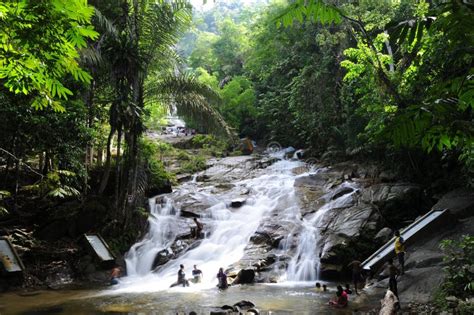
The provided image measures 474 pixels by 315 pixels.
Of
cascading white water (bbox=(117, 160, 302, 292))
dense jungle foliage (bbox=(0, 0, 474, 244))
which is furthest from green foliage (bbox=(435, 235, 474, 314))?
cascading white water (bbox=(117, 160, 302, 292))

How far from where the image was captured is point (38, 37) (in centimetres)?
265

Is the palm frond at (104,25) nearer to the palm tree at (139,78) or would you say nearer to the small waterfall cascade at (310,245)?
the palm tree at (139,78)

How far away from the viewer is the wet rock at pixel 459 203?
13.2 meters

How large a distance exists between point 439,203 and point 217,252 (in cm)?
819

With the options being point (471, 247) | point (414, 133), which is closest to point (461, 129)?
point (414, 133)

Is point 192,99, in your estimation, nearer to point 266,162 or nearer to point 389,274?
point 389,274

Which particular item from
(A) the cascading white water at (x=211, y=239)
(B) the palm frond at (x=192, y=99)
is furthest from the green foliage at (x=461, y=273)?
(B) the palm frond at (x=192, y=99)

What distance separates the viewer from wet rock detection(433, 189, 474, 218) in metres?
13.2

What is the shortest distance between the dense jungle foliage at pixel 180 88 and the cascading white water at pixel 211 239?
5.07ft

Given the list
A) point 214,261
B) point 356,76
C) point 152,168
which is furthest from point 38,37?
point 152,168

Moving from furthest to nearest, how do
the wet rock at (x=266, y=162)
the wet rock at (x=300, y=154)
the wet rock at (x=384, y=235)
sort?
the wet rock at (x=300, y=154) < the wet rock at (x=266, y=162) < the wet rock at (x=384, y=235)

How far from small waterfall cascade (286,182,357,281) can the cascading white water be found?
211cm

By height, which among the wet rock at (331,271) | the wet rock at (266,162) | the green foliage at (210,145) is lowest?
the wet rock at (331,271)

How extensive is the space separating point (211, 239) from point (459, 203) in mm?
9147
